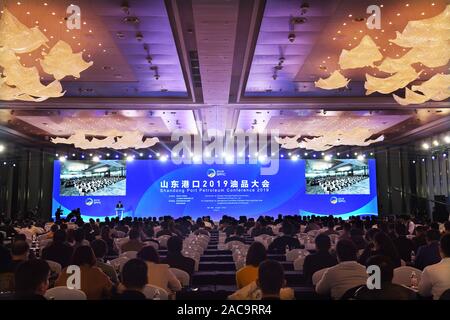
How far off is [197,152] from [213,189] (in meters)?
1.98

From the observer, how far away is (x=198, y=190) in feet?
73.9

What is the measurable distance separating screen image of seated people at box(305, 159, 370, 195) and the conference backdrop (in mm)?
49

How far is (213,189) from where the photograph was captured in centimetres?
2255

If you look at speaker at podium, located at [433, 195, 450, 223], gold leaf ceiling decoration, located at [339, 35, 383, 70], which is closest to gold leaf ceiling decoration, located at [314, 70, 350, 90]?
gold leaf ceiling decoration, located at [339, 35, 383, 70]

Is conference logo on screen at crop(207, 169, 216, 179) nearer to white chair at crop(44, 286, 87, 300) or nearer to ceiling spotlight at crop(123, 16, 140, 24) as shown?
ceiling spotlight at crop(123, 16, 140, 24)

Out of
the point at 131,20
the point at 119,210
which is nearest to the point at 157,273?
the point at 131,20

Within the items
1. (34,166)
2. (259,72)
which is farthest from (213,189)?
(259,72)

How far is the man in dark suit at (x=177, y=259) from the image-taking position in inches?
223

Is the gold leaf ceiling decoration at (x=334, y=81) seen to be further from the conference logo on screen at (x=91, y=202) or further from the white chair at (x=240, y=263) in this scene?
the conference logo on screen at (x=91, y=202)

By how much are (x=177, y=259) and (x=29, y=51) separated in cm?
460

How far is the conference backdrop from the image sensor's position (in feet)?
73.5

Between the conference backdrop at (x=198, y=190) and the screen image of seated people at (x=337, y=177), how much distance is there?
0.05 m
